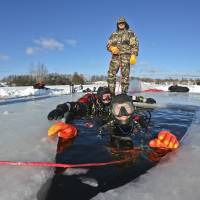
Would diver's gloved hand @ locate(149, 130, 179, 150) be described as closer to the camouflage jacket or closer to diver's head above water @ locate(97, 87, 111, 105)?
diver's head above water @ locate(97, 87, 111, 105)

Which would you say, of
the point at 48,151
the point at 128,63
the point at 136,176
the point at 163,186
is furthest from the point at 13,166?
the point at 128,63

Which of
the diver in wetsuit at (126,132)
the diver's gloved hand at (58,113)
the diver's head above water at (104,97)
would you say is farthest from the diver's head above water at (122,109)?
the diver's gloved hand at (58,113)

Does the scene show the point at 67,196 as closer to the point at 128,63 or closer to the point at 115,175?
the point at 115,175

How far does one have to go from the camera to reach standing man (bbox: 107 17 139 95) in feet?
24.7

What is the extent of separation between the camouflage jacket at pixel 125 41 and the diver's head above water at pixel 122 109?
139 inches

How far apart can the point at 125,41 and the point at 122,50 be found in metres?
0.24

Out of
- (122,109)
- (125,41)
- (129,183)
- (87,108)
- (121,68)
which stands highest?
(125,41)

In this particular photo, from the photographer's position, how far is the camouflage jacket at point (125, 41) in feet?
24.7

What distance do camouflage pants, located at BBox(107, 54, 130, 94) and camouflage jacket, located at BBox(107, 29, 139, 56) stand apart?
0.18 meters

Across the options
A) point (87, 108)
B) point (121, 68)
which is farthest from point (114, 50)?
point (87, 108)

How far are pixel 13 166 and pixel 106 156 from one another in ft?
3.39

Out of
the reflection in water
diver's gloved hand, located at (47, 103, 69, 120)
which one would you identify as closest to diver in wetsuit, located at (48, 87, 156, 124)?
diver's gloved hand, located at (47, 103, 69, 120)

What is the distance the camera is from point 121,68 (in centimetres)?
776

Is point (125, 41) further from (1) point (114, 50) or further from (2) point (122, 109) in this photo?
(2) point (122, 109)
